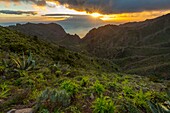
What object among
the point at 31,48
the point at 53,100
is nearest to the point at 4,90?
the point at 53,100

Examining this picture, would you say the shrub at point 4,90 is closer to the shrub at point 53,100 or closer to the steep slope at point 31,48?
the shrub at point 53,100

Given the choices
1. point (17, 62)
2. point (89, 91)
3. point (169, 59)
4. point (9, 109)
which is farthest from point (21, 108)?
point (169, 59)

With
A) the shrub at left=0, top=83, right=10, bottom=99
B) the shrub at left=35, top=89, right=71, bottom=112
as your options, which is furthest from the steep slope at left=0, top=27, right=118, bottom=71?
the shrub at left=35, top=89, right=71, bottom=112

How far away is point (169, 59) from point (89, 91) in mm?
145996

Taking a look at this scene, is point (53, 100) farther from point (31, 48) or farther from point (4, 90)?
point (31, 48)

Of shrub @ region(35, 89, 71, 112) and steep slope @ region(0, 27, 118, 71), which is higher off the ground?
shrub @ region(35, 89, 71, 112)

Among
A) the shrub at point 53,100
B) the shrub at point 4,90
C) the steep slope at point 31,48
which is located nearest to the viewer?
the shrub at point 53,100

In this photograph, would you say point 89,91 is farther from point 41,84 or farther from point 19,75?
point 19,75

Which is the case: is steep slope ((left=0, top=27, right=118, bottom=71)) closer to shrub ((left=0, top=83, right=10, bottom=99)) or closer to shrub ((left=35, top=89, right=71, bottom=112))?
shrub ((left=0, top=83, right=10, bottom=99))

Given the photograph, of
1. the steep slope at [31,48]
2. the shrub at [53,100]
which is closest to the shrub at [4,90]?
the shrub at [53,100]

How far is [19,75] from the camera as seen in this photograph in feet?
29.1

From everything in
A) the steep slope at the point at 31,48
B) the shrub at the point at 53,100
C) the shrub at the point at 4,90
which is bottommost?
the steep slope at the point at 31,48

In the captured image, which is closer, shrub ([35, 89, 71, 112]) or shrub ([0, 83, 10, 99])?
shrub ([35, 89, 71, 112])

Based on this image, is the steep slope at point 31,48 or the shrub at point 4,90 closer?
the shrub at point 4,90
